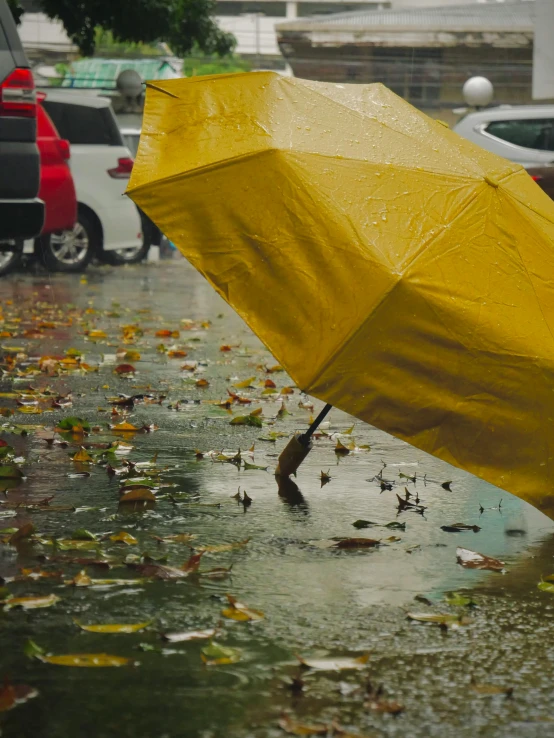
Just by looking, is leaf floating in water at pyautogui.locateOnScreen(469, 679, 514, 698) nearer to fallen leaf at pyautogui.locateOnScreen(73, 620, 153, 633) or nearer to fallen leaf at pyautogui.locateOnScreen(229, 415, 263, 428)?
fallen leaf at pyautogui.locateOnScreen(73, 620, 153, 633)

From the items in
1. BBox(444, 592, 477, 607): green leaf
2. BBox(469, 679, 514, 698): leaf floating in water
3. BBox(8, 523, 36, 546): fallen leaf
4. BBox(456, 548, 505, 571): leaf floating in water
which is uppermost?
BBox(469, 679, 514, 698): leaf floating in water

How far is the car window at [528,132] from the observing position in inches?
668

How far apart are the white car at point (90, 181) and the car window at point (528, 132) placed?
15.2 feet

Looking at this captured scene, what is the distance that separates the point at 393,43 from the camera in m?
27.9

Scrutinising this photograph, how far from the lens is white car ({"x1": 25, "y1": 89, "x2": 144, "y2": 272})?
17281mm

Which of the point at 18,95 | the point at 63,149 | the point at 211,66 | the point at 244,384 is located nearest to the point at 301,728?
the point at 244,384

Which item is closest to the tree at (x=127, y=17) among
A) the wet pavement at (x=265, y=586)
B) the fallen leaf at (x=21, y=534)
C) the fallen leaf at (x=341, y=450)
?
the wet pavement at (x=265, y=586)

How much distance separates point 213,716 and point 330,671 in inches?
14.9

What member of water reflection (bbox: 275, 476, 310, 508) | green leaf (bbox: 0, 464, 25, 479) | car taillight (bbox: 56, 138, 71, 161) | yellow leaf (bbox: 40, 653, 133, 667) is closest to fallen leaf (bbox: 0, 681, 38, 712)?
yellow leaf (bbox: 40, 653, 133, 667)

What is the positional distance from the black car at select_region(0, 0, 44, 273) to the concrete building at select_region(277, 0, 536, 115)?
52.0ft

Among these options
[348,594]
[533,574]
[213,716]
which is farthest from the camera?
[533,574]

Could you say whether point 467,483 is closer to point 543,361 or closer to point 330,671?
point 543,361

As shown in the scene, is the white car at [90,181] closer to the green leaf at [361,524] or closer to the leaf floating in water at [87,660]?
the green leaf at [361,524]

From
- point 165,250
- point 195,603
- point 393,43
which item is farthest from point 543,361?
point 393,43
